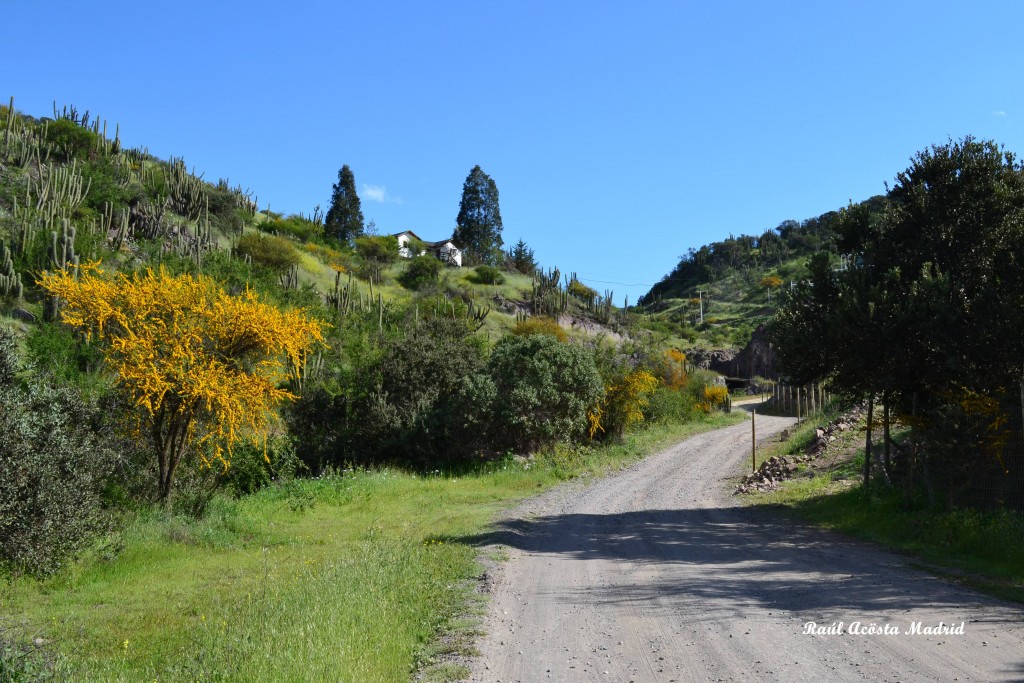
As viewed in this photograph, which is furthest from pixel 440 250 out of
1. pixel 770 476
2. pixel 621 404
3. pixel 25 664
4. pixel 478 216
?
pixel 25 664

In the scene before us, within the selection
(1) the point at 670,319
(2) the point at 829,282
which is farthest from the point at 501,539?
(1) the point at 670,319

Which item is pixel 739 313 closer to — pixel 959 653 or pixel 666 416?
pixel 666 416

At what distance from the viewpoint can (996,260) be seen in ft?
44.9

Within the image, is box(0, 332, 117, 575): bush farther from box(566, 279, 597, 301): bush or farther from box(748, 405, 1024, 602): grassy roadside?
box(566, 279, 597, 301): bush

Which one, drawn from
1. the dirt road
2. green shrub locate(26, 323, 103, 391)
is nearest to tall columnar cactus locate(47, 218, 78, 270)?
green shrub locate(26, 323, 103, 391)

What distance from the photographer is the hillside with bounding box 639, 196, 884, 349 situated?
87938 mm

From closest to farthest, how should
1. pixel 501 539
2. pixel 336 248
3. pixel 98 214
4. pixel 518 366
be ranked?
pixel 501 539
pixel 518 366
pixel 98 214
pixel 336 248

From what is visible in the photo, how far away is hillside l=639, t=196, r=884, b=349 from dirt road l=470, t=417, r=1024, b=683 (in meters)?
65.9

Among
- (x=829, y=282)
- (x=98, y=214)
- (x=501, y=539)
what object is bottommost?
(x=501, y=539)

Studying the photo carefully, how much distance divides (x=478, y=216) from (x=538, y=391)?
6303 centimetres

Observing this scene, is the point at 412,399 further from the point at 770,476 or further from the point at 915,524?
the point at 915,524

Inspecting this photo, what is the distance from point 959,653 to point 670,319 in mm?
96322

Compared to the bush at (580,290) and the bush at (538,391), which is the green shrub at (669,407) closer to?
the bush at (538,391)

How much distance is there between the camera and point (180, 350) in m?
15.6
